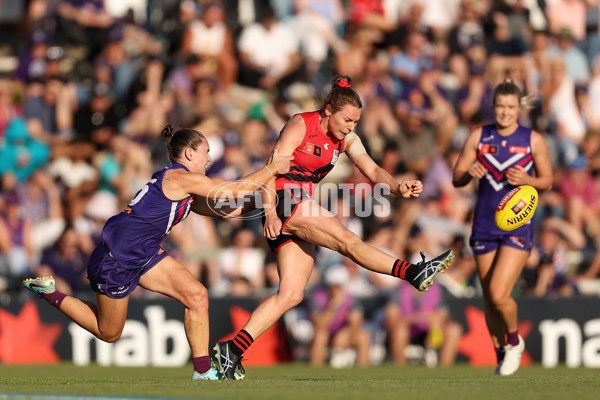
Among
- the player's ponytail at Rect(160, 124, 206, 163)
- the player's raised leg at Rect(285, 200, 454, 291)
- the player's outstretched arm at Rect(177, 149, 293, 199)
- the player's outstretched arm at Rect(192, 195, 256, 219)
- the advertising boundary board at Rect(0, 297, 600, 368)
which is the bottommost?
the advertising boundary board at Rect(0, 297, 600, 368)

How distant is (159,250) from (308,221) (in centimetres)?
133

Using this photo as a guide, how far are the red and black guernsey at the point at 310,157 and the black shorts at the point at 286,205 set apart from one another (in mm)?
74

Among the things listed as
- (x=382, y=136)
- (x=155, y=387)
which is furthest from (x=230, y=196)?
(x=382, y=136)

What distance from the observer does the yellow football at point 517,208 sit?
977cm

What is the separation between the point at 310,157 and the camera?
8.97 m

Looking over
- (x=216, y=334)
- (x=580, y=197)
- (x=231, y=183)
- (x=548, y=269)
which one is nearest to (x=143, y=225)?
(x=231, y=183)

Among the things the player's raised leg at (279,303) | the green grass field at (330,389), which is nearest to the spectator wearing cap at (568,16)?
the green grass field at (330,389)

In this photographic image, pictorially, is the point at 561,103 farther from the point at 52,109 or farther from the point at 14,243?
the point at 14,243

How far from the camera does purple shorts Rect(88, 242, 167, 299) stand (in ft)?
28.6

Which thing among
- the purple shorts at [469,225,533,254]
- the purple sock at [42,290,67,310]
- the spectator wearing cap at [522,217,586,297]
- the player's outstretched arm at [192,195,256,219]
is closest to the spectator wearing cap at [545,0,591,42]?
the spectator wearing cap at [522,217,586,297]

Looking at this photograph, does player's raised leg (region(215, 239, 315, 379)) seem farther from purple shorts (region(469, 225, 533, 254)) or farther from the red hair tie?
purple shorts (region(469, 225, 533, 254))

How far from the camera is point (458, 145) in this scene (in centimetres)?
1667

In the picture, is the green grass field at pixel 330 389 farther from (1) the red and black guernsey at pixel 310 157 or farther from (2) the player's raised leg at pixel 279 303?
(1) the red and black guernsey at pixel 310 157

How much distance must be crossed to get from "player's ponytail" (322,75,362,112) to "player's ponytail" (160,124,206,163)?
1.16m
